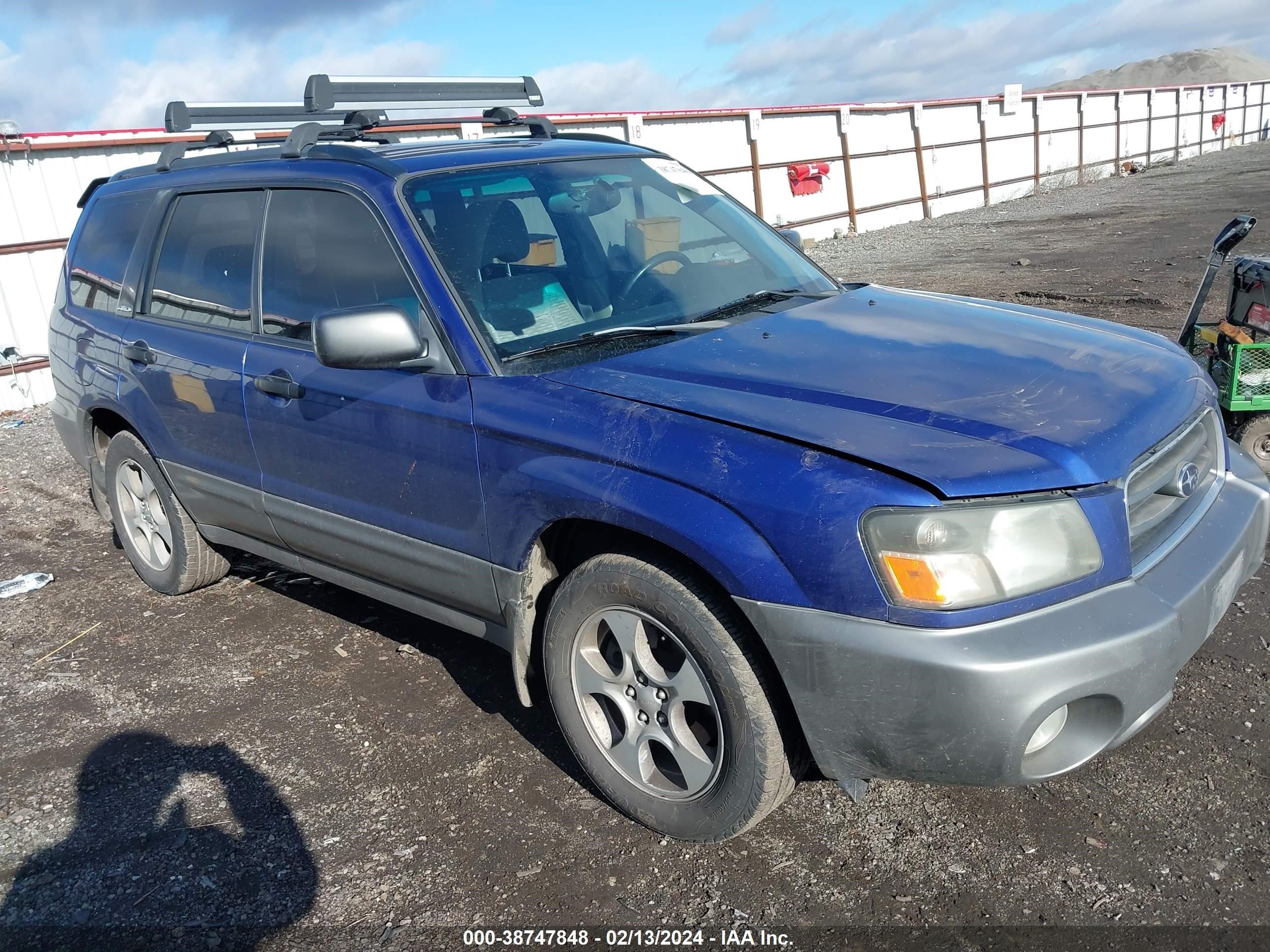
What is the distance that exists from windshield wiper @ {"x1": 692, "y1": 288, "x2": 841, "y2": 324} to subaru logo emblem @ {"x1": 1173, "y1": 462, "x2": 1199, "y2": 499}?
1367mm

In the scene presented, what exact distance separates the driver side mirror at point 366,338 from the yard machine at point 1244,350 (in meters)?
3.77

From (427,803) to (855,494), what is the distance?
5.64 feet

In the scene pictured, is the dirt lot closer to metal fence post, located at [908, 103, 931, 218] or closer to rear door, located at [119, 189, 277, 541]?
rear door, located at [119, 189, 277, 541]

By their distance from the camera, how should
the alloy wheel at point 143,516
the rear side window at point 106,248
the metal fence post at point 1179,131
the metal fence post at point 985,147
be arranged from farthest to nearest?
the metal fence post at point 1179,131, the metal fence post at point 985,147, the alloy wheel at point 143,516, the rear side window at point 106,248

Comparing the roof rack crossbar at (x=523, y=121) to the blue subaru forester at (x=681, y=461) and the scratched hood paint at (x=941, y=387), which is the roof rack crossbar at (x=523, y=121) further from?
the scratched hood paint at (x=941, y=387)

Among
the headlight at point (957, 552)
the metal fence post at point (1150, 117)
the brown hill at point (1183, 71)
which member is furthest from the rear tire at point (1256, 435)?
the brown hill at point (1183, 71)

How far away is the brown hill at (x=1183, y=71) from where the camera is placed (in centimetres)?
12200

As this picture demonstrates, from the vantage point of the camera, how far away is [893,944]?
2.47 m

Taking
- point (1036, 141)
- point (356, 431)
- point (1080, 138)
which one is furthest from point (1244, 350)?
point (1080, 138)

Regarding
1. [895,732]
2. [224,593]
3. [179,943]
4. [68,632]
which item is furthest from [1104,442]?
[68,632]

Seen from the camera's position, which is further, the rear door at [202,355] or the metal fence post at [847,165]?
the metal fence post at [847,165]

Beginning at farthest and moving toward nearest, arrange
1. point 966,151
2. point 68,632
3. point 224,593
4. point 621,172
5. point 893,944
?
1. point 966,151
2. point 224,593
3. point 68,632
4. point 621,172
5. point 893,944

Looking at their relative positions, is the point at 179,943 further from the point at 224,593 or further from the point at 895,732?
the point at 224,593

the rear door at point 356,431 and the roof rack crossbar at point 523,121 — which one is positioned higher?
the roof rack crossbar at point 523,121
